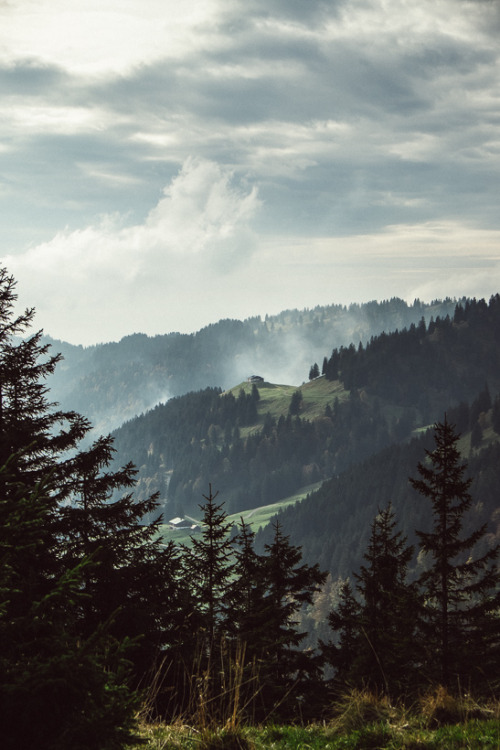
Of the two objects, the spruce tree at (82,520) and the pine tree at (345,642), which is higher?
the spruce tree at (82,520)

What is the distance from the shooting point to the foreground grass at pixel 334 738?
260 inches

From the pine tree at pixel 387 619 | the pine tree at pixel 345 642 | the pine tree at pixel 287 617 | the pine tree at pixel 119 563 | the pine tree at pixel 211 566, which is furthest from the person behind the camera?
the pine tree at pixel 345 642

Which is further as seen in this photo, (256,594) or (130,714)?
(256,594)

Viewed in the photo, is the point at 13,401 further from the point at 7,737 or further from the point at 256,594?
the point at 256,594

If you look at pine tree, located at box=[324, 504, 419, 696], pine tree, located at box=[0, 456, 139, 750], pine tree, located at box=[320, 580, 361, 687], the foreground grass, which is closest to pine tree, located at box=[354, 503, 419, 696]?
pine tree, located at box=[324, 504, 419, 696]

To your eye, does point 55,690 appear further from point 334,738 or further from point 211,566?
point 211,566

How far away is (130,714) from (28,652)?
1034 mm

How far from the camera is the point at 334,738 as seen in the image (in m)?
7.51

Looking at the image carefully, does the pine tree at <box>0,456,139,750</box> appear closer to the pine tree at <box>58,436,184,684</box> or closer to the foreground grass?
the foreground grass

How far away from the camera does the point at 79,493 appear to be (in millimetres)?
17547

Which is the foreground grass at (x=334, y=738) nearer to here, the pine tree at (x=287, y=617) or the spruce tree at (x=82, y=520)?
the spruce tree at (x=82, y=520)

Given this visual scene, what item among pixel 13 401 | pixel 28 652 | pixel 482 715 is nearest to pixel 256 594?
pixel 13 401

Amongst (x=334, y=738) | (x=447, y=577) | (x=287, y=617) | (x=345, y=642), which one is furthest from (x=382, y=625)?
(x=334, y=738)

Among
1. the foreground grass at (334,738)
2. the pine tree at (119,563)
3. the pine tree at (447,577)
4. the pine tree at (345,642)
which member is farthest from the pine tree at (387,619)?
the foreground grass at (334,738)
